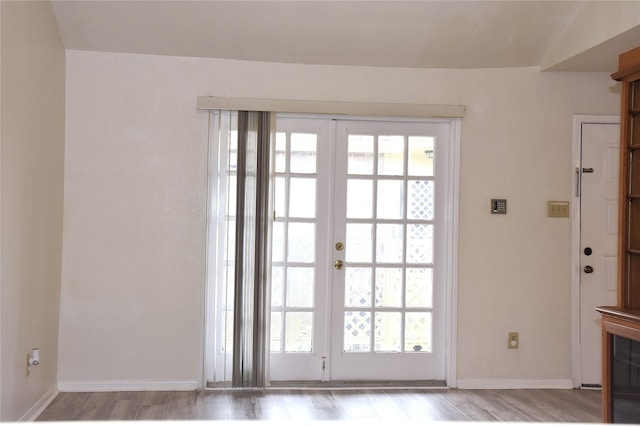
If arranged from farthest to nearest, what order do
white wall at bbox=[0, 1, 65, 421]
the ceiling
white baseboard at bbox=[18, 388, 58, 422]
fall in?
the ceiling, white baseboard at bbox=[18, 388, 58, 422], white wall at bbox=[0, 1, 65, 421]

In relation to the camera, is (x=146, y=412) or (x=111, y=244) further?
(x=111, y=244)

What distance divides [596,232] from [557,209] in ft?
1.06

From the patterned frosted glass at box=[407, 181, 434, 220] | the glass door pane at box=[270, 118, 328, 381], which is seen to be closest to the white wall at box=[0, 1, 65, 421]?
the glass door pane at box=[270, 118, 328, 381]

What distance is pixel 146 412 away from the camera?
4531 mm

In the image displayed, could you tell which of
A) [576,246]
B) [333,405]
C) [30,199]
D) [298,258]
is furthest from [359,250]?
[30,199]

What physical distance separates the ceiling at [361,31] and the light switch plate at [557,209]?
93 centimetres

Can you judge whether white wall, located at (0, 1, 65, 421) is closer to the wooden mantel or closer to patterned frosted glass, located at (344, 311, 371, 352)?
patterned frosted glass, located at (344, 311, 371, 352)

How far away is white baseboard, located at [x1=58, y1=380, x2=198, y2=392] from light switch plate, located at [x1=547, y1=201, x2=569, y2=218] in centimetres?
270

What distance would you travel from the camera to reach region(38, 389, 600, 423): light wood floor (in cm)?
448

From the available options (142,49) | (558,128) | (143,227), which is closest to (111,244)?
(143,227)

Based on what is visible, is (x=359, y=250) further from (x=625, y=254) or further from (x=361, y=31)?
(x=625, y=254)

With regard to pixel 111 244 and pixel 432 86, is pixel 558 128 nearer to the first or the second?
pixel 432 86

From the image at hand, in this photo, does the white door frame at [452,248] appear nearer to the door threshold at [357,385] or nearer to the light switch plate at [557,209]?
the door threshold at [357,385]

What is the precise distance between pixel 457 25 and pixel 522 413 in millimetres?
2450
